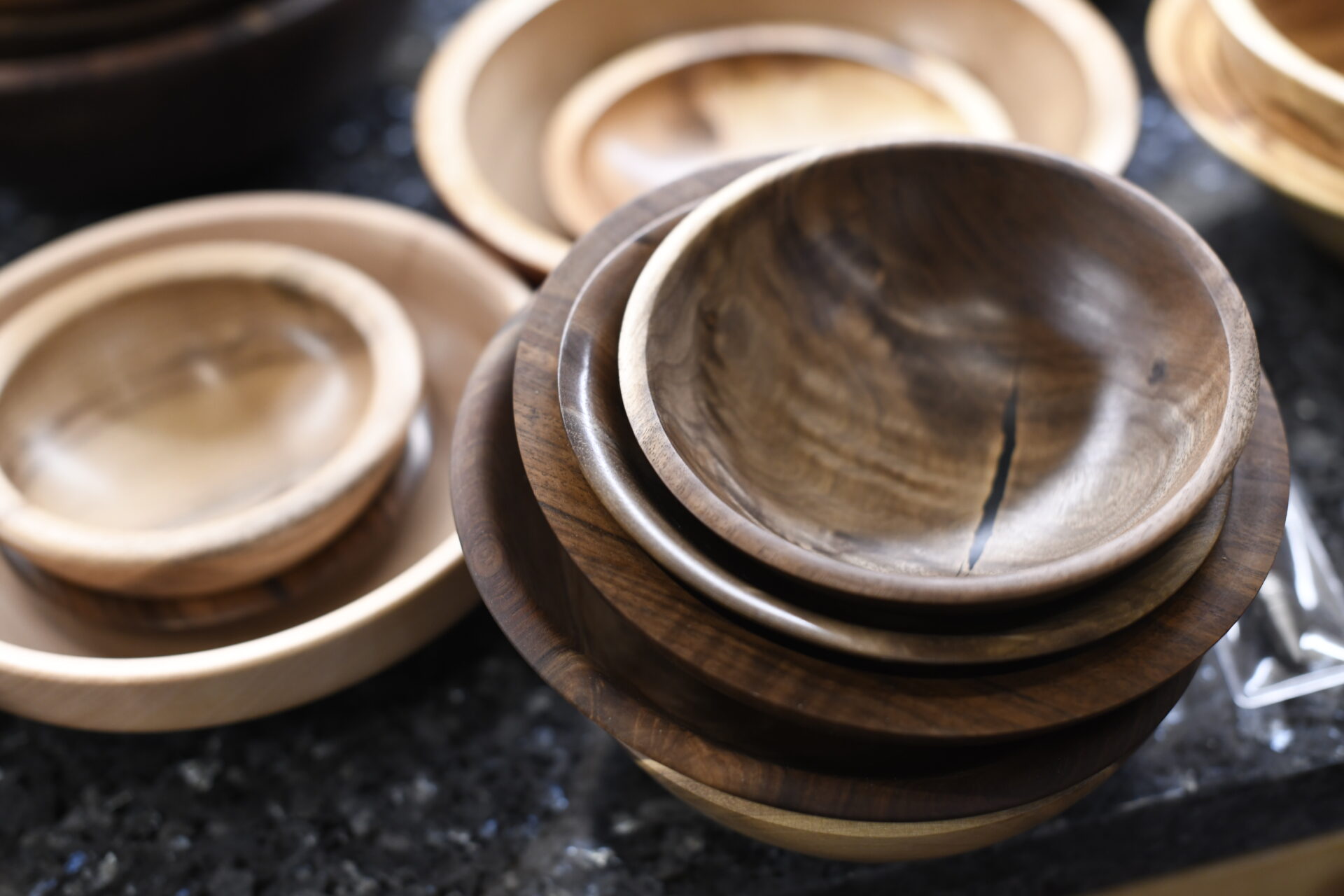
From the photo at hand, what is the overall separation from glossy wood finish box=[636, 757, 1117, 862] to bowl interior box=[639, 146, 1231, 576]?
12 centimetres

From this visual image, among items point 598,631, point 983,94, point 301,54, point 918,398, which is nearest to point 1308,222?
point 983,94

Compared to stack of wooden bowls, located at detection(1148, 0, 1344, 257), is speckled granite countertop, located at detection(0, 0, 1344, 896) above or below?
below

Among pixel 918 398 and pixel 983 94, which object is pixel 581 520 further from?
pixel 983 94

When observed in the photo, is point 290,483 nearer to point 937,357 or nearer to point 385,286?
point 385,286

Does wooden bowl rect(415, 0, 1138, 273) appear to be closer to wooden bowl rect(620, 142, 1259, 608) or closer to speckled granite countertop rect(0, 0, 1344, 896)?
wooden bowl rect(620, 142, 1259, 608)

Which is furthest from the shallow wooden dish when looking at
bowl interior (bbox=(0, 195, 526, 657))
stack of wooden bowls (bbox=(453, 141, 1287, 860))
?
stack of wooden bowls (bbox=(453, 141, 1287, 860))

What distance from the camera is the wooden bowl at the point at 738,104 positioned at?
0.88m

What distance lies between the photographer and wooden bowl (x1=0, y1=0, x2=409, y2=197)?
0.70 m

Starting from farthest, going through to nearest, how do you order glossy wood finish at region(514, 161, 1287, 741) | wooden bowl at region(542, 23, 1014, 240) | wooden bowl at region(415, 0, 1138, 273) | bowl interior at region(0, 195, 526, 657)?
wooden bowl at region(542, 23, 1014, 240), wooden bowl at region(415, 0, 1138, 273), bowl interior at region(0, 195, 526, 657), glossy wood finish at region(514, 161, 1287, 741)

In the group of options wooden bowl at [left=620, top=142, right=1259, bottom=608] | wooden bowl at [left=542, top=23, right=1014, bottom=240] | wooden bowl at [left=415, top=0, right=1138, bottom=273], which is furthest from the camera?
wooden bowl at [left=542, top=23, right=1014, bottom=240]

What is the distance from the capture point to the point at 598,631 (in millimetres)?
475

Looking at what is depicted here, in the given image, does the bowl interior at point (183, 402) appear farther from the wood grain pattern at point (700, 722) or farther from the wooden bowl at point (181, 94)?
the wood grain pattern at point (700, 722)

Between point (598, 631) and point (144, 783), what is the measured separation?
0.33 meters

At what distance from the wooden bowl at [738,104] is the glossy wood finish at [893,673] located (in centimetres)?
47
